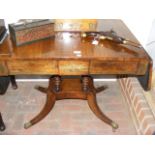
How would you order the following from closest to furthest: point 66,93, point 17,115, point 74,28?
point 74,28
point 66,93
point 17,115

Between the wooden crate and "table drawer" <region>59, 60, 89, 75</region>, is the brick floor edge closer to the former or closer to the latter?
"table drawer" <region>59, 60, 89, 75</region>

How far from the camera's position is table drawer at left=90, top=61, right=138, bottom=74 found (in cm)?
109

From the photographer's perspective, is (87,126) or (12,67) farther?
(87,126)

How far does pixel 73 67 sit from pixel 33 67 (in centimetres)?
23

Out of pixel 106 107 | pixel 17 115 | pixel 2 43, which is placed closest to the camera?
pixel 2 43

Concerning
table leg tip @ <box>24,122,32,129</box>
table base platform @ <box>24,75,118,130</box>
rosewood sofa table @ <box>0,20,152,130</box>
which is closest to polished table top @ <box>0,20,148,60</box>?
rosewood sofa table @ <box>0,20,152,130</box>

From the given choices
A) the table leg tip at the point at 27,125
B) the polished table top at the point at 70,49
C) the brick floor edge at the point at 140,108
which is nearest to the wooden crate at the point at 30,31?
the polished table top at the point at 70,49

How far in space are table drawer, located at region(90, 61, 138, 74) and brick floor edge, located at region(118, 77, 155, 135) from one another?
30cm

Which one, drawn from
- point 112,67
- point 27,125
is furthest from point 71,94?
point 112,67

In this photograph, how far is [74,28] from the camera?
1377 mm

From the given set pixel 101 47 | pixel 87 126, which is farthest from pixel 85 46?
pixel 87 126
